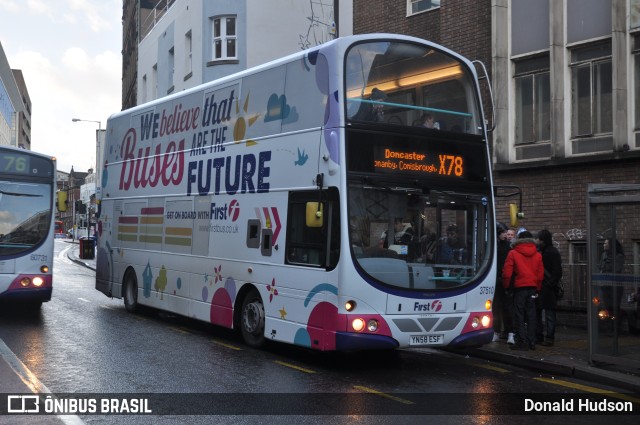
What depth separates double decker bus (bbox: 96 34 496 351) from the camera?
389 inches

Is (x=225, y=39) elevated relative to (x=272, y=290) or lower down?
elevated

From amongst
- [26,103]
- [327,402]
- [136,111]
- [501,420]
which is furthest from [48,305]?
[26,103]

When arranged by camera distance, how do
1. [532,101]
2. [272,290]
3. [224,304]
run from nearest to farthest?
[272,290], [224,304], [532,101]

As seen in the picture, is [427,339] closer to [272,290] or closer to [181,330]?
[272,290]

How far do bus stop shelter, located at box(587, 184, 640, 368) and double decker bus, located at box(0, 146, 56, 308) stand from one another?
389 inches

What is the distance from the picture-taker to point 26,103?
6747 inches

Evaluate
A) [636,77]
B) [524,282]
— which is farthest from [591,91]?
[524,282]

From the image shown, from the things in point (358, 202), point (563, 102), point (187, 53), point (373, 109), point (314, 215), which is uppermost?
point (187, 53)

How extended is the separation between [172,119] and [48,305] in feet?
18.7

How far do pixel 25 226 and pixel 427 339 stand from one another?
8.62 meters

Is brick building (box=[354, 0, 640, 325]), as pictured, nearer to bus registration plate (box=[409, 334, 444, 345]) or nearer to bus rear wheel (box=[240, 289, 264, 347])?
bus registration plate (box=[409, 334, 444, 345])

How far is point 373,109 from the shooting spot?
1020cm

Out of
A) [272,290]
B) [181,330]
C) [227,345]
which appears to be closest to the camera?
[272,290]

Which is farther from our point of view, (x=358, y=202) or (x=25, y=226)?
(x=25, y=226)
